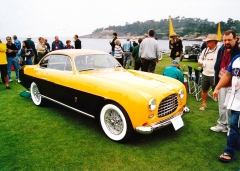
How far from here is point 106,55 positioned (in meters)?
4.98

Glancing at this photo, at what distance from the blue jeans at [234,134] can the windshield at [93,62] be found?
109 inches

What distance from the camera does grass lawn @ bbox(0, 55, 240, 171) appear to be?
2896 millimetres

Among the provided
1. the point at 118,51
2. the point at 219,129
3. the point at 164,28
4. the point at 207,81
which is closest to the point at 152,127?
the point at 219,129

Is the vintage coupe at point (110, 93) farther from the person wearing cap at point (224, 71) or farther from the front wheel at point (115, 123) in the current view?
the person wearing cap at point (224, 71)

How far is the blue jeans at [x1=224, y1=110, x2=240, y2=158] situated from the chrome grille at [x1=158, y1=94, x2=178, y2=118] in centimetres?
98

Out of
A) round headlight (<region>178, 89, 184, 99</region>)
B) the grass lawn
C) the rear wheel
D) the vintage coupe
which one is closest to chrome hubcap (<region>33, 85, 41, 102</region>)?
the rear wheel

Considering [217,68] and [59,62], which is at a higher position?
[59,62]

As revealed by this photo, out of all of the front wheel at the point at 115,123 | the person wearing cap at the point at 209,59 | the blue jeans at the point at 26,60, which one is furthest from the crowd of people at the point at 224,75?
the blue jeans at the point at 26,60

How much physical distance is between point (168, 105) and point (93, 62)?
6.50 ft

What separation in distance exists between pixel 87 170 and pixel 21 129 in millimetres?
2004

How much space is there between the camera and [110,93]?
3.36m

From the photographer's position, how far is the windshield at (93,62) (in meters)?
4.39

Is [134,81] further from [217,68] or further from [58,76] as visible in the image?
[58,76]

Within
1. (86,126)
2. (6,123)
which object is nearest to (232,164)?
(86,126)
